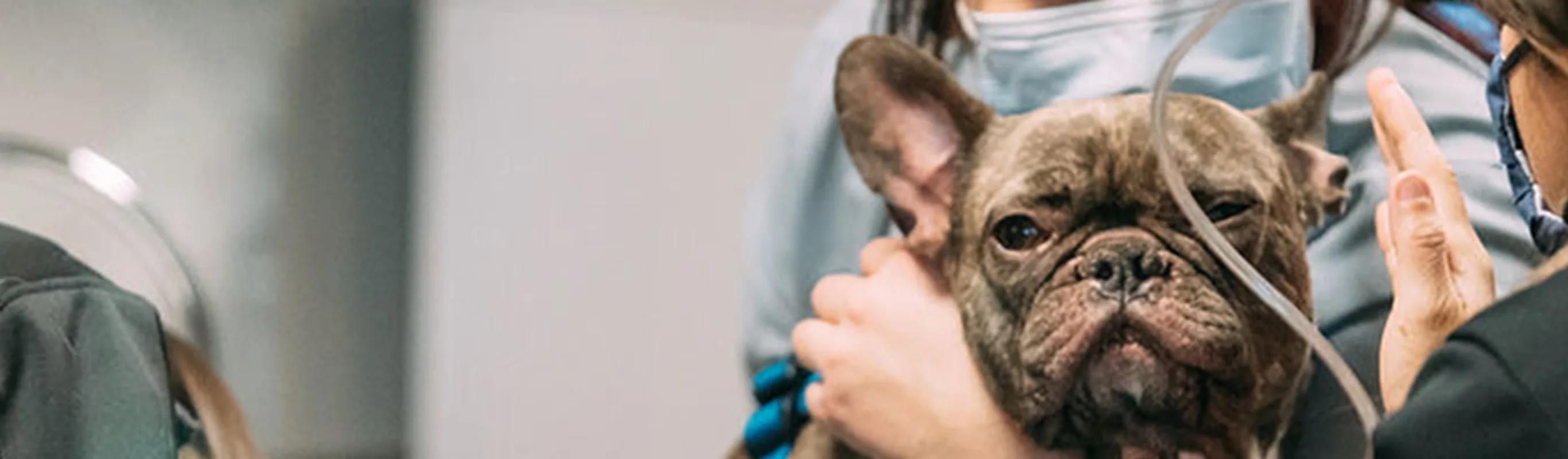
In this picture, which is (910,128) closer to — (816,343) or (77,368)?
(816,343)

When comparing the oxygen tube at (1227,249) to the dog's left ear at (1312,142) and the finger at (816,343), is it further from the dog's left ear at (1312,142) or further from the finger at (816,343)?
the finger at (816,343)

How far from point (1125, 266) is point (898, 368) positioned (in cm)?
18

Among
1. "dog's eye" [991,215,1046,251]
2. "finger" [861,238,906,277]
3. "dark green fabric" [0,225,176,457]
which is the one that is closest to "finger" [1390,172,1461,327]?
"dog's eye" [991,215,1046,251]

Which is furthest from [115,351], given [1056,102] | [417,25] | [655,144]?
[1056,102]

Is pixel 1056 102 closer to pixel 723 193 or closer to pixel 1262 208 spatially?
pixel 1262 208

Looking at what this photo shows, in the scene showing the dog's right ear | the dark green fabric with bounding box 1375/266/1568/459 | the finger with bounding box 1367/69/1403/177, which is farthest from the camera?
the dog's right ear

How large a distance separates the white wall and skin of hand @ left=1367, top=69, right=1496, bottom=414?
1.38ft

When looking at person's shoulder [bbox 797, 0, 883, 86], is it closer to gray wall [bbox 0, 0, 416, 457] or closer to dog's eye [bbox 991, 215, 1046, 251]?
dog's eye [bbox 991, 215, 1046, 251]

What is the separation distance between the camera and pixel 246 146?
4.04ft

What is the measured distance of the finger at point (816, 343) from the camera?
43.7 inches

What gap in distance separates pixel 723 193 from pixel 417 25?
0.28 m

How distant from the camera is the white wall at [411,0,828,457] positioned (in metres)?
1.16

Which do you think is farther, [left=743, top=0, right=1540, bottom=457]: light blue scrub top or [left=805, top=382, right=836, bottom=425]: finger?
[left=805, top=382, right=836, bottom=425]: finger

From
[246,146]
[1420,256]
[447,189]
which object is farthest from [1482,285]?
[246,146]
